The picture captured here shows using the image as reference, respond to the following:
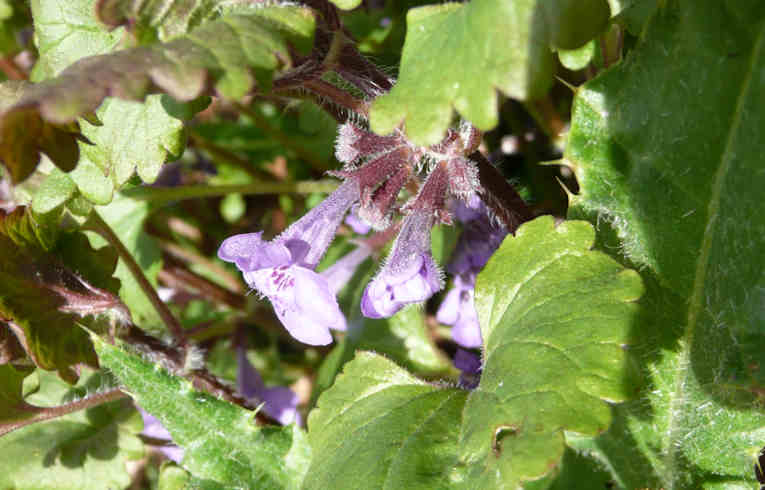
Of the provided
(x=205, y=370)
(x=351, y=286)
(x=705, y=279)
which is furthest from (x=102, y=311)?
(x=705, y=279)

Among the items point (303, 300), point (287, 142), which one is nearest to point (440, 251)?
point (303, 300)

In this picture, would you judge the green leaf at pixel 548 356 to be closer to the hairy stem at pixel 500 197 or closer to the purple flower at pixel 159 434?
the hairy stem at pixel 500 197

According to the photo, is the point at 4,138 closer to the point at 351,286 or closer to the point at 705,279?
the point at 705,279

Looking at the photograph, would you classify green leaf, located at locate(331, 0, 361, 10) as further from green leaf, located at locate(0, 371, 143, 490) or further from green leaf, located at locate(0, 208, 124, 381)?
green leaf, located at locate(0, 371, 143, 490)

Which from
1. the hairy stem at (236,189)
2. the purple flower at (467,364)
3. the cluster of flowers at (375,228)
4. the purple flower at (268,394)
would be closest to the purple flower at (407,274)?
the cluster of flowers at (375,228)

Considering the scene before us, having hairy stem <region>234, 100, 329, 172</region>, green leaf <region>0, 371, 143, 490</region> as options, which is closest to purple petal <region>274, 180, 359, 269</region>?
green leaf <region>0, 371, 143, 490</region>

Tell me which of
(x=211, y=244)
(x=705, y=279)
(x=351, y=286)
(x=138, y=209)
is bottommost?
(x=211, y=244)

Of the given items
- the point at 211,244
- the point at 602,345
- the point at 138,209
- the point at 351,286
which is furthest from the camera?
the point at 211,244
